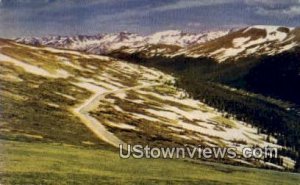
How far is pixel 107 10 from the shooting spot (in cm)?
4525

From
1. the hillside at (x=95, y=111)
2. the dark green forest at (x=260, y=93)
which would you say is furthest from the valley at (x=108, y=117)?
the dark green forest at (x=260, y=93)

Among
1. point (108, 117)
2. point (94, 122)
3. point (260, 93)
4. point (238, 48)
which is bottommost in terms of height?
point (260, 93)

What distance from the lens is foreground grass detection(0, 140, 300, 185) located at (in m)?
38.2

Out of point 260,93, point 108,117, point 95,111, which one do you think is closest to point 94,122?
point 108,117

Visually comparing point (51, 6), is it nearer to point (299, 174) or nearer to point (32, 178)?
point (32, 178)

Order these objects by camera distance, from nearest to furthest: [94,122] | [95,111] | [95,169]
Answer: [95,169], [94,122], [95,111]

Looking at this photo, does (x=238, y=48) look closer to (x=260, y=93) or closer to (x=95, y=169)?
(x=260, y=93)

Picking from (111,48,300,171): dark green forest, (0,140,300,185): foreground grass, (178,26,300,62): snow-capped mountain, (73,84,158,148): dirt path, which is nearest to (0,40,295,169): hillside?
(73,84,158,148): dirt path

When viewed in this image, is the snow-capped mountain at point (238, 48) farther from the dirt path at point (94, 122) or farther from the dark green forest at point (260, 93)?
the dirt path at point (94, 122)

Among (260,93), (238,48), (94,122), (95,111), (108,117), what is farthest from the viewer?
(238,48)

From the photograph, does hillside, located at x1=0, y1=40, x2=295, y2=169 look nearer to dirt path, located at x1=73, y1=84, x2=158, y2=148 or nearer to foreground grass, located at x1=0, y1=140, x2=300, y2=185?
dirt path, located at x1=73, y1=84, x2=158, y2=148

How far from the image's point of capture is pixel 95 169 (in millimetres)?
40594

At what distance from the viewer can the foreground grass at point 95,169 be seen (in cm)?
3816

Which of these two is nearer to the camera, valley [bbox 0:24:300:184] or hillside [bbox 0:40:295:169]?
valley [bbox 0:24:300:184]
